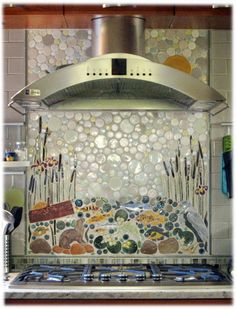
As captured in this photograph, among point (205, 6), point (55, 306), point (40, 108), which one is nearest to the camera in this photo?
point (55, 306)

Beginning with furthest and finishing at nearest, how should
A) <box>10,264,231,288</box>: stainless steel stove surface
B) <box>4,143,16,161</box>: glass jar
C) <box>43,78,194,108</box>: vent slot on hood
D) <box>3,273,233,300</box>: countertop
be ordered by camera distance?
<box>4,143,16,161</box>: glass jar
<box>43,78,194,108</box>: vent slot on hood
<box>10,264,231,288</box>: stainless steel stove surface
<box>3,273,233,300</box>: countertop

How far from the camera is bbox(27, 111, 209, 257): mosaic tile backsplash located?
293 cm

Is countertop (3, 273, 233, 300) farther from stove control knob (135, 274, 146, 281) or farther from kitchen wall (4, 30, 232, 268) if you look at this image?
kitchen wall (4, 30, 232, 268)

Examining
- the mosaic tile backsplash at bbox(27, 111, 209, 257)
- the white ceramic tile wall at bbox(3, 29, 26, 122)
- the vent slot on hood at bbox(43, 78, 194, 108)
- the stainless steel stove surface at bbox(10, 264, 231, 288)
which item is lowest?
the stainless steel stove surface at bbox(10, 264, 231, 288)

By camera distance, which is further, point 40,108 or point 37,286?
point 40,108

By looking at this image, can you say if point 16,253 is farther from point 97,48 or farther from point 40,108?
point 97,48

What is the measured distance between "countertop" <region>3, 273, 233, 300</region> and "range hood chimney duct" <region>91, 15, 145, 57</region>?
1.11 meters

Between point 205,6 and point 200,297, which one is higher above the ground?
point 205,6

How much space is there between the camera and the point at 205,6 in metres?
2.63

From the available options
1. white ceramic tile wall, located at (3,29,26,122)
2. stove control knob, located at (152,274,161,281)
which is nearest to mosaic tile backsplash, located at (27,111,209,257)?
→ white ceramic tile wall, located at (3,29,26,122)

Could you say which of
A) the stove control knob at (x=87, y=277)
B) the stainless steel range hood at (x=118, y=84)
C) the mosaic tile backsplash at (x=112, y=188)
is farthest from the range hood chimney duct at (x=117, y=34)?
the stove control knob at (x=87, y=277)

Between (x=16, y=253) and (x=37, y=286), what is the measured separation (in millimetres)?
540

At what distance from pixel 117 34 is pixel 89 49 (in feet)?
1.04

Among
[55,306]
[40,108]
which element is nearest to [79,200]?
[40,108]
